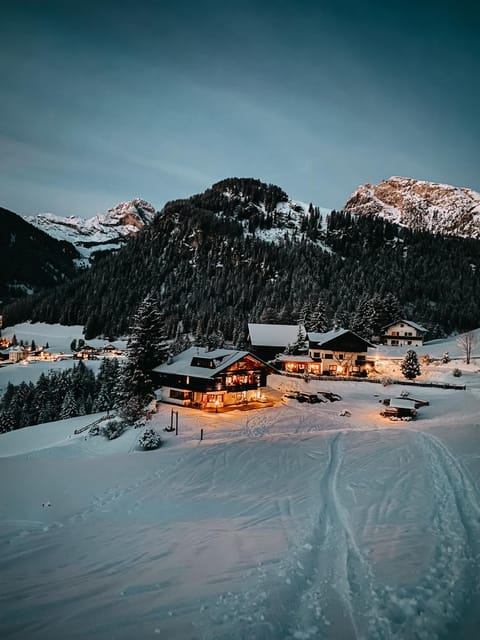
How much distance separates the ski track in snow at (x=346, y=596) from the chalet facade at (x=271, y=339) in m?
52.5

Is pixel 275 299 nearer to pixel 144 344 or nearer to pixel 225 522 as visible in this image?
pixel 144 344

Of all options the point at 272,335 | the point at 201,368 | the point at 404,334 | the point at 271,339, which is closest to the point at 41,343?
the point at 272,335

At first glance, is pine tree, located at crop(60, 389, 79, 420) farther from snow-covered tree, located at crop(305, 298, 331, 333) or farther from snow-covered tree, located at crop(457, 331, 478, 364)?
snow-covered tree, located at crop(457, 331, 478, 364)

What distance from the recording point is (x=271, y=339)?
66.0 m

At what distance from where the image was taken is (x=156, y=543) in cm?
1016

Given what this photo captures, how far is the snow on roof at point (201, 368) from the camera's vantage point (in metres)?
36.2

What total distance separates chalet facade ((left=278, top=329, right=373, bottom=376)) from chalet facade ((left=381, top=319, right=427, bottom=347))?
81.4 feet

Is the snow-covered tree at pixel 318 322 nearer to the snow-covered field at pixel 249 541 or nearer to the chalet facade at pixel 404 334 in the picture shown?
the chalet facade at pixel 404 334

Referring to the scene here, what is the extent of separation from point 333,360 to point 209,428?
102ft

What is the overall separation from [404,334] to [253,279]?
90.4 meters

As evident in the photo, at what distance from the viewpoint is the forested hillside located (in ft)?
368

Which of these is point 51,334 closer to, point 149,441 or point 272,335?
point 272,335

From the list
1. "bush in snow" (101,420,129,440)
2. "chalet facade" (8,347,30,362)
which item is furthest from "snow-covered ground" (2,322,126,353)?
"bush in snow" (101,420,129,440)

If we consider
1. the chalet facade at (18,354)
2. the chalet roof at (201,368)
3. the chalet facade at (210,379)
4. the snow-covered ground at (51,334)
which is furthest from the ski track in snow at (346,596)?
the chalet facade at (18,354)
